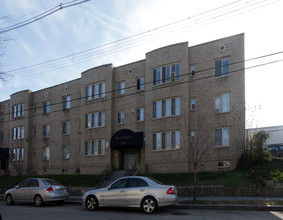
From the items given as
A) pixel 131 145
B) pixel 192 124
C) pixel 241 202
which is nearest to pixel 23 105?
pixel 131 145

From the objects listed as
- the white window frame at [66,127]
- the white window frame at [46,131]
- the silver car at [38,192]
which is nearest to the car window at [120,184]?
the silver car at [38,192]

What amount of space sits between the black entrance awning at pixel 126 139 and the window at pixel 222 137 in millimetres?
6415

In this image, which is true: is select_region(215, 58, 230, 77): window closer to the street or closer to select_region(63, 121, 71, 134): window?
the street

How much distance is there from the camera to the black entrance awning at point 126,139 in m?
25.2

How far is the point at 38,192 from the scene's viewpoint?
1529cm

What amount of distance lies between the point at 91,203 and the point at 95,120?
54.9 feet

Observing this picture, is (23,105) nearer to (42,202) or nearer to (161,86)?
(161,86)

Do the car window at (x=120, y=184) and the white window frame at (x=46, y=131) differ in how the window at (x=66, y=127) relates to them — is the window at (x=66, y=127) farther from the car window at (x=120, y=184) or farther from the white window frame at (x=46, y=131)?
the car window at (x=120, y=184)

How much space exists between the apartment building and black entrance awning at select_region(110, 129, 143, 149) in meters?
0.08

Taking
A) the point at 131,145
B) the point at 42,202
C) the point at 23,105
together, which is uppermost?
the point at 23,105

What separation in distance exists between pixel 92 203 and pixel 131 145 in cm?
1219

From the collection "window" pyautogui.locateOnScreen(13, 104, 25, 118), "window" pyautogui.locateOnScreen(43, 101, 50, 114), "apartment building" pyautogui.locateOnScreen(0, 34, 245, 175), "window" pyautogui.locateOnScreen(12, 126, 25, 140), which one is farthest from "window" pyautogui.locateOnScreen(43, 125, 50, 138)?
"window" pyautogui.locateOnScreen(13, 104, 25, 118)

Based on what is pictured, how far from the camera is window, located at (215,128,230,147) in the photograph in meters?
21.8

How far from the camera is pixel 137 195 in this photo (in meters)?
12.1
